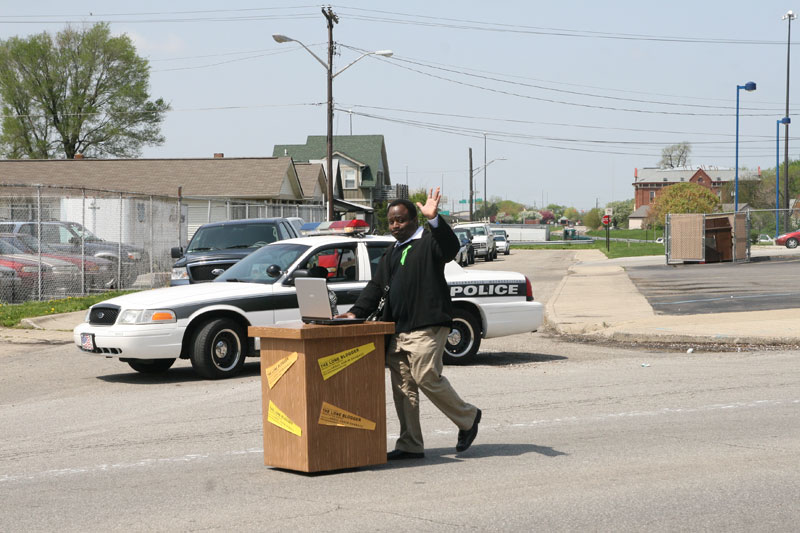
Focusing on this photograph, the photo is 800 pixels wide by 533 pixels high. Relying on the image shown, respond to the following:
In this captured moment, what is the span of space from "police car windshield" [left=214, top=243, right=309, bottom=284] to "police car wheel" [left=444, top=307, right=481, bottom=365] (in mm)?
2110

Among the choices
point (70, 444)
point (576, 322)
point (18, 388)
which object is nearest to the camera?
point (70, 444)

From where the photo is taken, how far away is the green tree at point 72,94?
65.5m

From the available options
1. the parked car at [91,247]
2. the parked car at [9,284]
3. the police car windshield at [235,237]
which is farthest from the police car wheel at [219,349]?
the parked car at [91,247]

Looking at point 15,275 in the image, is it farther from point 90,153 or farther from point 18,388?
point 90,153

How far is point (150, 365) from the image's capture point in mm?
11742

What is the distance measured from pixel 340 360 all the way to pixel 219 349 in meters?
5.02

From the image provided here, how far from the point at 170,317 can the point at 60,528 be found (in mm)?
5511

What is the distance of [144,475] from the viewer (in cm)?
655

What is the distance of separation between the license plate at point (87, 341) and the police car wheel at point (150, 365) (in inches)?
30.4

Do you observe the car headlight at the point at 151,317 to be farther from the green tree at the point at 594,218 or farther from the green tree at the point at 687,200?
the green tree at the point at 594,218

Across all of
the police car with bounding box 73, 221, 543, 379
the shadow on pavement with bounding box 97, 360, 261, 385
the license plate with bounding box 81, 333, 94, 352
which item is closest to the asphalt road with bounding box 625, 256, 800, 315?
the police car with bounding box 73, 221, 543, 379


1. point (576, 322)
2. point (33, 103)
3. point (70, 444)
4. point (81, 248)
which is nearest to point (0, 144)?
point (33, 103)

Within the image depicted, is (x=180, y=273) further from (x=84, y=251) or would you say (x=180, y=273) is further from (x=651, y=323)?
(x=651, y=323)

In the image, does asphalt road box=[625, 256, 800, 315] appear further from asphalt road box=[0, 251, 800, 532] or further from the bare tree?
the bare tree
